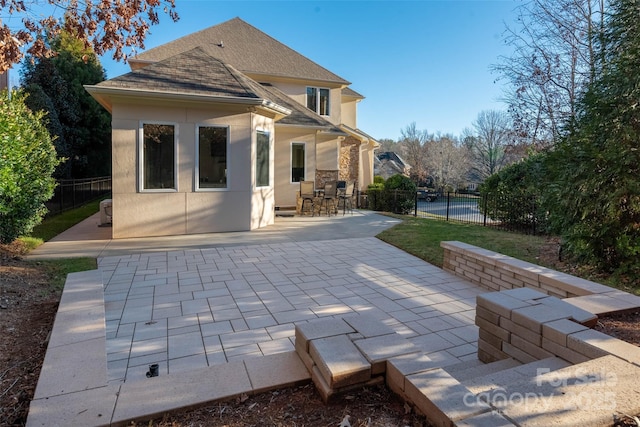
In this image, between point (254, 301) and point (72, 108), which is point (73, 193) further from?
point (254, 301)

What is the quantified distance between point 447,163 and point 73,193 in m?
32.9

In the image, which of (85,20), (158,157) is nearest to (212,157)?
(158,157)

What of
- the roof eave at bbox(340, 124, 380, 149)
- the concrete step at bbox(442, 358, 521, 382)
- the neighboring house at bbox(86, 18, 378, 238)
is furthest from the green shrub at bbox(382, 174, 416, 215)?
the concrete step at bbox(442, 358, 521, 382)

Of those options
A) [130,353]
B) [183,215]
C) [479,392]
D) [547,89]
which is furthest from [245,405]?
[547,89]

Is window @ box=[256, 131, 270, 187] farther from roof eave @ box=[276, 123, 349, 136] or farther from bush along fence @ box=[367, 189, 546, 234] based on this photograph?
bush along fence @ box=[367, 189, 546, 234]

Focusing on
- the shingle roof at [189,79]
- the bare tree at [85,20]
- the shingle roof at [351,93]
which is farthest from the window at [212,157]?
the shingle roof at [351,93]

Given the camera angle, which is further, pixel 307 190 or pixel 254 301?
pixel 307 190

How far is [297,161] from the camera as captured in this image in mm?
14234

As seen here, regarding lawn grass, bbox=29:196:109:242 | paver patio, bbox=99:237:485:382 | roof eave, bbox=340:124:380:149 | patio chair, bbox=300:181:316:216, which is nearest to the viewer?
paver patio, bbox=99:237:485:382

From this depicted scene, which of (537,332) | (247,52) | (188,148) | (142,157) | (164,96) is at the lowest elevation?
(537,332)

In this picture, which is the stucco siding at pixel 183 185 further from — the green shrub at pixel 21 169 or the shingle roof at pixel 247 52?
the shingle roof at pixel 247 52

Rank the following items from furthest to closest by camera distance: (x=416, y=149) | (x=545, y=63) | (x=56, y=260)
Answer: (x=416, y=149)
(x=545, y=63)
(x=56, y=260)

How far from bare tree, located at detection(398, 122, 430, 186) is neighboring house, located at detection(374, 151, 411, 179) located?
2.13m

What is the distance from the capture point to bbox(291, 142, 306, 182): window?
14.1 m
